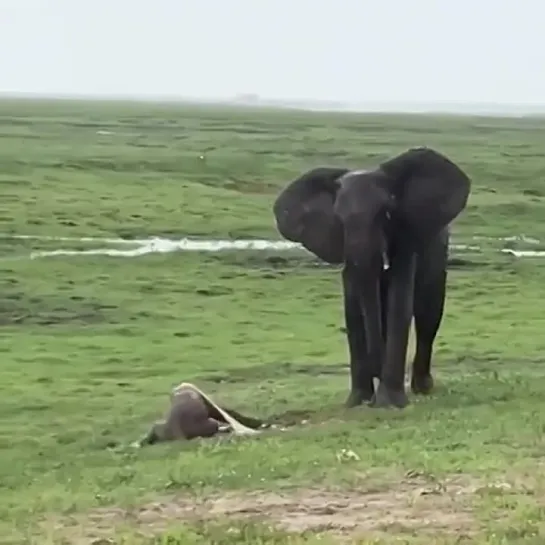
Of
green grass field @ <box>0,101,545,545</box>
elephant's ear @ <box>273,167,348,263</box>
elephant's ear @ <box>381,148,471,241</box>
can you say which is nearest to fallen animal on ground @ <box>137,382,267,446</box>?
green grass field @ <box>0,101,545,545</box>

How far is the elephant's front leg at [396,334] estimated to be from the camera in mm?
14555

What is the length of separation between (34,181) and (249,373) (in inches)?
1179

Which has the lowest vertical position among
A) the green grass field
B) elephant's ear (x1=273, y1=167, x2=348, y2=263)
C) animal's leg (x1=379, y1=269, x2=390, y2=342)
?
the green grass field

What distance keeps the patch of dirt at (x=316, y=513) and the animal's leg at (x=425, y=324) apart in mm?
6547

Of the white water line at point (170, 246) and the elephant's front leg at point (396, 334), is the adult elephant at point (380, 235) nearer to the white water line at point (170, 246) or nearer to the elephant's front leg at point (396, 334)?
the elephant's front leg at point (396, 334)

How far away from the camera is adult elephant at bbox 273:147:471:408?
1435 centimetres

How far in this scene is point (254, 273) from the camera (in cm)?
3005

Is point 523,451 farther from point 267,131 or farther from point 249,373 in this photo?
point 267,131

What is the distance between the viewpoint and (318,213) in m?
15.3

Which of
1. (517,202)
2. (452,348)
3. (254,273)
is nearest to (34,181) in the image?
(517,202)

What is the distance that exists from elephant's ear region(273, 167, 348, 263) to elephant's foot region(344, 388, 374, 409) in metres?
1.41

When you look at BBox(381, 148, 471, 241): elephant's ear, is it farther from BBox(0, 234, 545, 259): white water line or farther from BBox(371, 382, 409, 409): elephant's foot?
BBox(0, 234, 545, 259): white water line

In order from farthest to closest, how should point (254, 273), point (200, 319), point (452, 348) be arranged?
point (254, 273) < point (200, 319) < point (452, 348)

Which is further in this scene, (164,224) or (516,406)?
(164,224)
